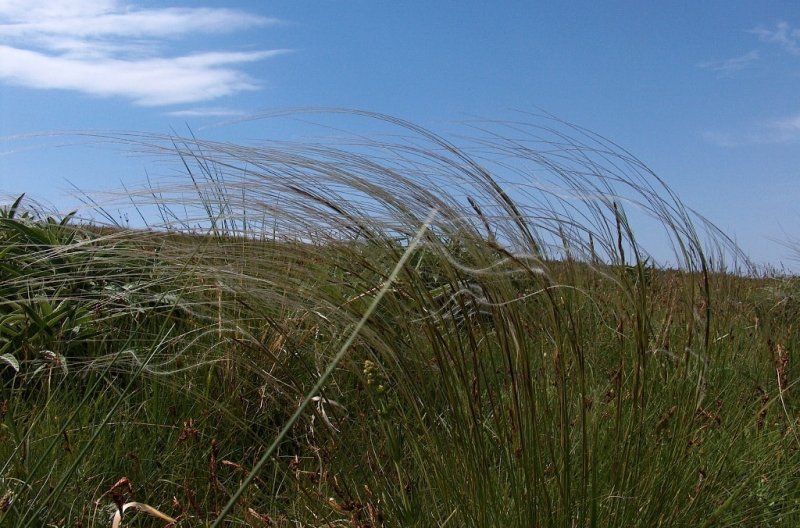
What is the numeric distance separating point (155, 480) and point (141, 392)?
52 centimetres

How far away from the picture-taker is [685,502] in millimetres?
2104

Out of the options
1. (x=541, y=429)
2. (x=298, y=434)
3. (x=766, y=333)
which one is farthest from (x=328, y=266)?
(x=766, y=333)

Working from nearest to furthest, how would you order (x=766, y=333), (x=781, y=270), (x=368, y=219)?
(x=368, y=219) → (x=766, y=333) → (x=781, y=270)

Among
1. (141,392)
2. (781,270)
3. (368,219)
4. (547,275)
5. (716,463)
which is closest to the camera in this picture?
(368,219)

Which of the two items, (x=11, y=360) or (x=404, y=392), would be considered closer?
(x=404, y=392)

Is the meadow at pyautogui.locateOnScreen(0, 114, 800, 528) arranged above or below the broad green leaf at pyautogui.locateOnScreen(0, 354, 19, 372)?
above

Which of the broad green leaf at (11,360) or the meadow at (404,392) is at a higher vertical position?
the meadow at (404,392)

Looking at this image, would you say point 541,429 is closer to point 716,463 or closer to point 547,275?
point 547,275

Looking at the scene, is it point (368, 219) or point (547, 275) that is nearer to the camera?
point (368, 219)

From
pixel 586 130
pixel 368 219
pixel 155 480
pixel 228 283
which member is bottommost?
pixel 155 480

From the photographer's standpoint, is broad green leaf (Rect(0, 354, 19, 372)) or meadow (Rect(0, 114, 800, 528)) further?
broad green leaf (Rect(0, 354, 19, 372))

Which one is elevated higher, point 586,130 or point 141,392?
point 586,130

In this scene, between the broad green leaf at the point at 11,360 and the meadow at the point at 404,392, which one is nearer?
the meadow at the point at 404,392

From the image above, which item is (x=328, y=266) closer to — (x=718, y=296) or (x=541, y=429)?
(x=541, y=429)
